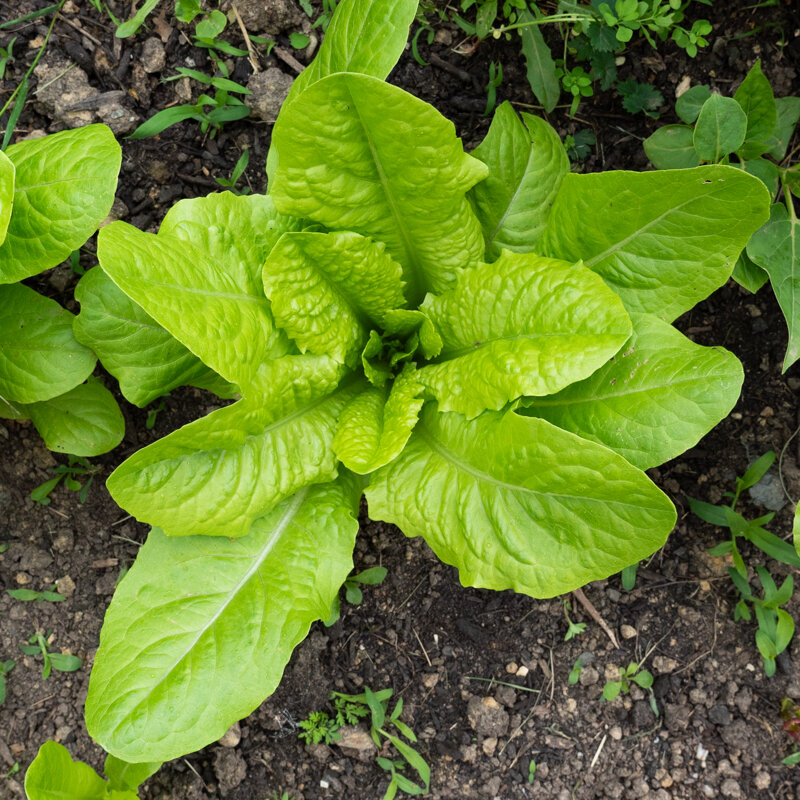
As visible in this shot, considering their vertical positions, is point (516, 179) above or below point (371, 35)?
below

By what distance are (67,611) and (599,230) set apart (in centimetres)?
233

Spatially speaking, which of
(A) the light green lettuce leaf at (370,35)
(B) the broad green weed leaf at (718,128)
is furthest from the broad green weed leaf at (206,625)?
(B) the broad green weed leaf at (718,128)

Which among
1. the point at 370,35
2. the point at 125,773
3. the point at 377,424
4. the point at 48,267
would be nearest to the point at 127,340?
the point at 48,267

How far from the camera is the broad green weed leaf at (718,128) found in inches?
81.4

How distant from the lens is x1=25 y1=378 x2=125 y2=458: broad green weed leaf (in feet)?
8.17

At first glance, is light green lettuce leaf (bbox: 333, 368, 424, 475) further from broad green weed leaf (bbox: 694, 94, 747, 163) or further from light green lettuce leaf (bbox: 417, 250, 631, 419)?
broad green weed leaf (bbox: 694, 94, 747, 163)

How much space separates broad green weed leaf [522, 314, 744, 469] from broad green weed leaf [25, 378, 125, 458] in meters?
1.44

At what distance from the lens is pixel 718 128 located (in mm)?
2102

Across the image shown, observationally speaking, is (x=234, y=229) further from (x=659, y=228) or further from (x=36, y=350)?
(x=659, y=228)

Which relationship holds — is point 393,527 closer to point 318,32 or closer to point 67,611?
point 67,611

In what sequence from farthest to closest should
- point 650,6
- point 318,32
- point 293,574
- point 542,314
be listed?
point 318,32, point 650,6, point 293,574, point 542,314

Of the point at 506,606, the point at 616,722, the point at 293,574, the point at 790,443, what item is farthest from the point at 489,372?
the point at 616,722

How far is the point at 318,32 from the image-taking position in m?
2.62

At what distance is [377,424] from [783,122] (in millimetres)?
1649
